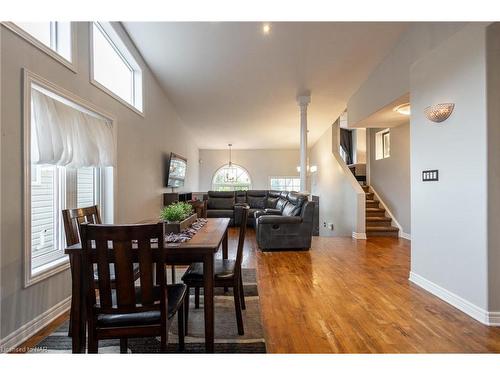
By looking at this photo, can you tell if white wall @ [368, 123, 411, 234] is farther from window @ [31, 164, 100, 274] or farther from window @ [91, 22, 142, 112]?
window @ [31, 164, 100, 274]

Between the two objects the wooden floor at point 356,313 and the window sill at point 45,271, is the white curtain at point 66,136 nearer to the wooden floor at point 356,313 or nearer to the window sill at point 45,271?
the window sill at point 45,271

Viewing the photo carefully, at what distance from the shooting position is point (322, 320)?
213 centimetres

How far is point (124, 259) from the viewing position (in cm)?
132

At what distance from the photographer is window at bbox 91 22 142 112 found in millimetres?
3020

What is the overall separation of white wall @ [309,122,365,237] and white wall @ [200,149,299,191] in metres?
2.03

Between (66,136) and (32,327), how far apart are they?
5.05 ft

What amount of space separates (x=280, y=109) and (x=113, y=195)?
4556mm

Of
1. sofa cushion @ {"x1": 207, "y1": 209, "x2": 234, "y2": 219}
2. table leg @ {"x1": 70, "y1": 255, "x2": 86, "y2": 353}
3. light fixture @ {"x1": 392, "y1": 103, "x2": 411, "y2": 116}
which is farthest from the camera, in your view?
sofa cushion @ {"x1": 207, "y1": 209, "x2": 234, "y2": 219}

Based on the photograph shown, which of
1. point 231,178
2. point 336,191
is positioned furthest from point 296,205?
point 231,178

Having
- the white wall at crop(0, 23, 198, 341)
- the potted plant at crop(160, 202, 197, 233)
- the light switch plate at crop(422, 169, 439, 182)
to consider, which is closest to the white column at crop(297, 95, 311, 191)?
the light switch plate at crop(422, 169, 439, 182)

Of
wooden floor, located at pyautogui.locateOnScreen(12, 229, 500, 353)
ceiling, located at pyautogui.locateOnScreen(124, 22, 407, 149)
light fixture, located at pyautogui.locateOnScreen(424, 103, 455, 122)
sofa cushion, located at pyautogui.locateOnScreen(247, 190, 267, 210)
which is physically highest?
ceiling, located at pyautogui.locateOnScreen(124, 22, 407, 149)

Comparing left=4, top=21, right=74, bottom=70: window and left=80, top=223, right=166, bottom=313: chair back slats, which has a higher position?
left=4, top=21, right=74, bottom=70: window

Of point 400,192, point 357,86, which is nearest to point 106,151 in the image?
point 357,86

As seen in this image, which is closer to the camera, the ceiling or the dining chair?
the dining chair
